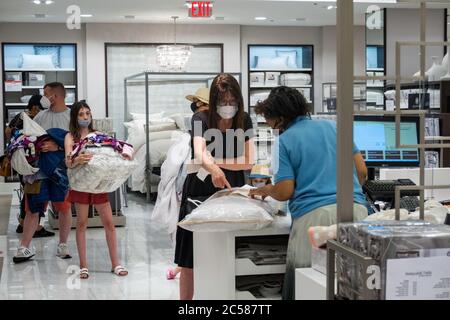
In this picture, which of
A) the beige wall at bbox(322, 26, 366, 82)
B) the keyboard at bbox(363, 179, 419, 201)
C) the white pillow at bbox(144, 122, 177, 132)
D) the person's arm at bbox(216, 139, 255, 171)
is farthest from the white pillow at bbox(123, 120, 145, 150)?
the keyboard at bbox(363, 179, 419, 201)

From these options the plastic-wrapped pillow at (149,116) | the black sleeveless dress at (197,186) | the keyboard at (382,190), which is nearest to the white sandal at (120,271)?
the black sleeveless dress at (197,186)

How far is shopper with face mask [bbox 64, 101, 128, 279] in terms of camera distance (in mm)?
4730

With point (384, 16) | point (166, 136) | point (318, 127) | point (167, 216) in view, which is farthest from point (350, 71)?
point (384, 16)

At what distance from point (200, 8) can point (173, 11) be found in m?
1.09

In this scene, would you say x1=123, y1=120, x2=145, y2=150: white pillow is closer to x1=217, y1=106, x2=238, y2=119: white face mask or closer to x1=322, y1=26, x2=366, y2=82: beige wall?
x1=322, y1=26, x2=366, y2=82: beige wall

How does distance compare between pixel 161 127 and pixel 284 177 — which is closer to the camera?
Answer: pixel 284 177

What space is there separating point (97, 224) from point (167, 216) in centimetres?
254

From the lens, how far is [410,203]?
10.5 ft

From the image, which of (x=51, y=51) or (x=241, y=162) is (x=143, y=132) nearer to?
(x=51, y=51)

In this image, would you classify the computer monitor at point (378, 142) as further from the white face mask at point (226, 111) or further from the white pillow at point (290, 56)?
the white pillow at point (290, 56)

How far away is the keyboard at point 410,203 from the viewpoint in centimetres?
313

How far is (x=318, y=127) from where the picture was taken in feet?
8.64

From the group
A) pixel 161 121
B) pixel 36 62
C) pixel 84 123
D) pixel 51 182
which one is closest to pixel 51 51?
pixel 36 62

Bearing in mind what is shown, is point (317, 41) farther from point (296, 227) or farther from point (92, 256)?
point (296, 227)
